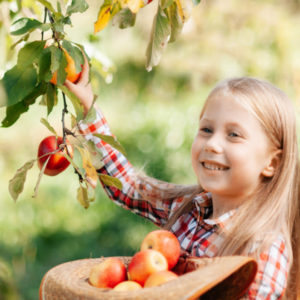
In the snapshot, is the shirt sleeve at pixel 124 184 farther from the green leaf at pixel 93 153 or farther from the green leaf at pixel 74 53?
the green leaf at pixel 74 53

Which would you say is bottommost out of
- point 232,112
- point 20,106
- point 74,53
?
point 232,112

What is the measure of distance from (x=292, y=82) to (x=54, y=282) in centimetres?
431

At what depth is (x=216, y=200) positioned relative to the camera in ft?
4.84

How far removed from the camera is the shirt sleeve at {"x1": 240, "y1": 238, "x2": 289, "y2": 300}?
118 cm

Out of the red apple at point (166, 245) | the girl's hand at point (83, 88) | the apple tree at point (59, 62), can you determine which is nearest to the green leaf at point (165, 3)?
the apple tree at point (59, 62)

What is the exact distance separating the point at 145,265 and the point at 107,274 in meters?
0.08

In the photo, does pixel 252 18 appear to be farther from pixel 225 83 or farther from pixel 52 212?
pixel 225 83

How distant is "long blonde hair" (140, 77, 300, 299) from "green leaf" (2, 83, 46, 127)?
1.73 feet

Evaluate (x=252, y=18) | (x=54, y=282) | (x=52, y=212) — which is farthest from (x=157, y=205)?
(x=252, y=18)

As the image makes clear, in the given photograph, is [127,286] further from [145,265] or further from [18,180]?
[18,180]

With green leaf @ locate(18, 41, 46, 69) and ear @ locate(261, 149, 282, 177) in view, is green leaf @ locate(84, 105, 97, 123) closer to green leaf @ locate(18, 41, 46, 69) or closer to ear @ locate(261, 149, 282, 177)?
green leaf @ locate(18, 41, 46, 69)

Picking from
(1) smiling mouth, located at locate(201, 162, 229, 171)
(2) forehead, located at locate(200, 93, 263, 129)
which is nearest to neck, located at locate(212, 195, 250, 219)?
(1) smiling mouth, located at locate(201, 162, 229, 171)

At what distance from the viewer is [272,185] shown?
1455 mm

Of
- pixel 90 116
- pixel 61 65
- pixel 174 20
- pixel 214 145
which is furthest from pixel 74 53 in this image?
pixel 214 145
